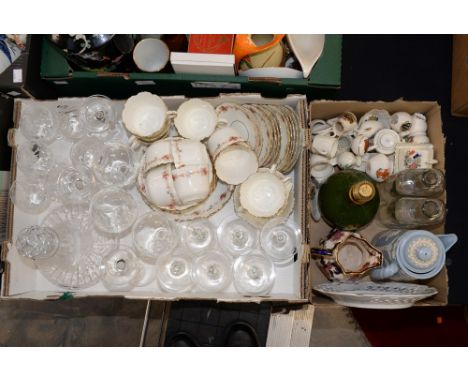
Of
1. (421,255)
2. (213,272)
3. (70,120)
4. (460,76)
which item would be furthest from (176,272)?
(460,76)

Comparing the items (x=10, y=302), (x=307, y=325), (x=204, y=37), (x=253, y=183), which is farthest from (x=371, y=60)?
(x=10, y=302)

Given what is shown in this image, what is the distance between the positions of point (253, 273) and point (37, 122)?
0.77m

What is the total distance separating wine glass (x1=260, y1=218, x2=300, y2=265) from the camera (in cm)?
116

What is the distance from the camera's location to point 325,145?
4.08ft

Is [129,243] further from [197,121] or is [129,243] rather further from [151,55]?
[151,55]

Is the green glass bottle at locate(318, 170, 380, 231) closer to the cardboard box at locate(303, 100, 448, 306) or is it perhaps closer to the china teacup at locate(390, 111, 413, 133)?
the cardboard box at locate(303, 100, 448, 306)

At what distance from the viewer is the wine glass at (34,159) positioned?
1.23m

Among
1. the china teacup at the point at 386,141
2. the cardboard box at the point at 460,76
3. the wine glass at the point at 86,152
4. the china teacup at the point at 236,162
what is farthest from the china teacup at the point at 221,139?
the cardboard box at the point at 460,76

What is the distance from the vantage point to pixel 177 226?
1189 mm

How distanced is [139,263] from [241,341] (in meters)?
0.58

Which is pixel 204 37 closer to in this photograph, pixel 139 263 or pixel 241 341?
pixel 139 263

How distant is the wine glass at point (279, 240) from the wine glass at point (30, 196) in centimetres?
65

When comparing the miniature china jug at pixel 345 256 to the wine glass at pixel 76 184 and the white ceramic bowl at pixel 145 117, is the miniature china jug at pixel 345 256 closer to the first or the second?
the white ceramic bowl at pixel 145 117

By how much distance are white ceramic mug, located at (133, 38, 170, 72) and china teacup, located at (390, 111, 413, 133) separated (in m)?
0.72
